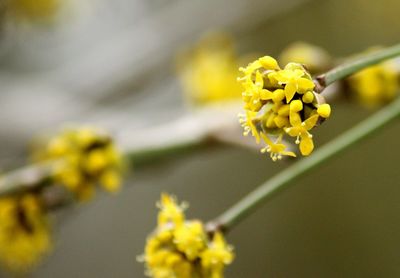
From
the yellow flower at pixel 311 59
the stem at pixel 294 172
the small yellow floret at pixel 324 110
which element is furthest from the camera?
the yellow flower at pixel 311 59

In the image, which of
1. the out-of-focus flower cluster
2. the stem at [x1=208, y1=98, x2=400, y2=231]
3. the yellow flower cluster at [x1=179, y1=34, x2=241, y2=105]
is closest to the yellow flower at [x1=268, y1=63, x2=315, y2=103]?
the stem at [x1=208, y1=98, x2=400, y2=231]

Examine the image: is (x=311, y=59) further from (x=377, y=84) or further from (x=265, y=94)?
(x=265, y=94)

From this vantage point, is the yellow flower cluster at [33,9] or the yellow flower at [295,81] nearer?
the yellow flower at [295,81]

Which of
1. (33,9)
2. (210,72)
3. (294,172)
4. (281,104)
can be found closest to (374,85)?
(294,172)

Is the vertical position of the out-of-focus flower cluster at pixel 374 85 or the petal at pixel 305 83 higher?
the out-of-focus flower cluster at pixel 374 85

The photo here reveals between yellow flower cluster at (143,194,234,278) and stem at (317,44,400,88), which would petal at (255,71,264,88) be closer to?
stem at (317,44,400,88)

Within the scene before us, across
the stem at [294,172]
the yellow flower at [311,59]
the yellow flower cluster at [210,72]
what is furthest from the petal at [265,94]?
the yellow flower cluster at [210,72]

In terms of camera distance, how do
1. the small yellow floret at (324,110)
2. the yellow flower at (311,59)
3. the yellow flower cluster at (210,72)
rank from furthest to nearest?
the yellow flower cluster at (210,72) → the yellow flower at (311,59) → the small yellow floret at (324,110)

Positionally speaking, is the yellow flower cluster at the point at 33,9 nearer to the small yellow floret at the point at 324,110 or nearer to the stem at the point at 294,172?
the stem at the point at 294,172
